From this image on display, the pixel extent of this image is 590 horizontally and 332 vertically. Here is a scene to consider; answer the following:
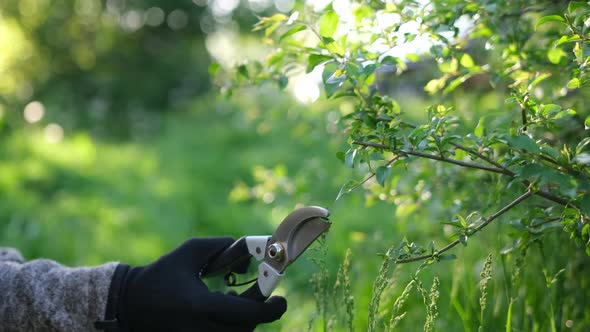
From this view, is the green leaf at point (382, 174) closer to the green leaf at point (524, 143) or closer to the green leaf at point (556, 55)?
the green leaf at point (524, 143)

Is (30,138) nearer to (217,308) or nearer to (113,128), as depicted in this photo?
(113,128)

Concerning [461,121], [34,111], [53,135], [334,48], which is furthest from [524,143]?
[34,111]

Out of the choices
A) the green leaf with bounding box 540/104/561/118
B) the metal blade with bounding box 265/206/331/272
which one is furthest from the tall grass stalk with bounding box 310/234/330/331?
the green leaf with bounding box 540/104/561/118

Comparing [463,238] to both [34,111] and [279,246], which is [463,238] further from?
[34,111]

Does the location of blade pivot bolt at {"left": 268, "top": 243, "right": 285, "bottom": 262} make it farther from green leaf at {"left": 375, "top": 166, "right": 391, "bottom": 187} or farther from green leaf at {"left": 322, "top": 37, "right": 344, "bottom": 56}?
green leaf at {"left": 322, "top": 37, "right": 344, "bottom": 56}

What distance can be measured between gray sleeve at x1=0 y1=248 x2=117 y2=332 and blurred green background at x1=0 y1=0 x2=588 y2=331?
0.72m

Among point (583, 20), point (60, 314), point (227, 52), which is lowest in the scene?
point (227, 52)

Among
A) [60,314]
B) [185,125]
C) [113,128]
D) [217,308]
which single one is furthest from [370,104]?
[113,128]

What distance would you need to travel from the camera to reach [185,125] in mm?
7445

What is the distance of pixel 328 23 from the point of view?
1.15 m

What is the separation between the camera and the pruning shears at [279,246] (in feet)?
3.90

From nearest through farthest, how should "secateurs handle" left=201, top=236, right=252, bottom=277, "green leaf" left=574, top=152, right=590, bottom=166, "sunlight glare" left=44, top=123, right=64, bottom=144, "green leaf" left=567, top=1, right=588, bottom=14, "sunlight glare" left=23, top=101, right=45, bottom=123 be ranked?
"green leaf" left=574, top=152, right=590, bottom=166 < "green leaf" left=567, top=1, right=588, bottom=14 < "secateurs handle" left=201, top=236, right=252, bottom=277 < "sunlight glare" left=44, top=123, right=64, bottom=144 < "sunlight glare" left=23, top=101, right=45, bottom=123

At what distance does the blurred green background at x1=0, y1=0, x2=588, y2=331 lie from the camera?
206 centimetres

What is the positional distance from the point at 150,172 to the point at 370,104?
3.63m
